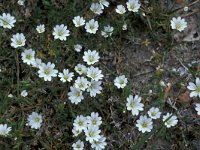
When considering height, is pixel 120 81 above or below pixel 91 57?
below

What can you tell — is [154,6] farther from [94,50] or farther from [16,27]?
[16,27]

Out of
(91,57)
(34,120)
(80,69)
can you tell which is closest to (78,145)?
(34,120)

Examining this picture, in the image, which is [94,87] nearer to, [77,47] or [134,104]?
[134,104]

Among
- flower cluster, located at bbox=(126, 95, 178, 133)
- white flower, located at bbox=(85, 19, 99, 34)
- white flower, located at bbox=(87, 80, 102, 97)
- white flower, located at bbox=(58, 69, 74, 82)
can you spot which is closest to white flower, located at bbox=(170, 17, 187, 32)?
white flower, located at bbox=(85, 19, 99, 34)

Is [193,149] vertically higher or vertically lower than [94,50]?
lower

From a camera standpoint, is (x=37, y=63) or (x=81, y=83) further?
(x=37, y=63)

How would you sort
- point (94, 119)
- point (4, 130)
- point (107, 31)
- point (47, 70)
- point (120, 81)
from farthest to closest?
point (107, 31) < point (120, 81) < point (47, 70) < point (94, 119) < point (4, 130)

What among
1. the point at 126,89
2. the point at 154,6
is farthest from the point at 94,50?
the point at 154,6
